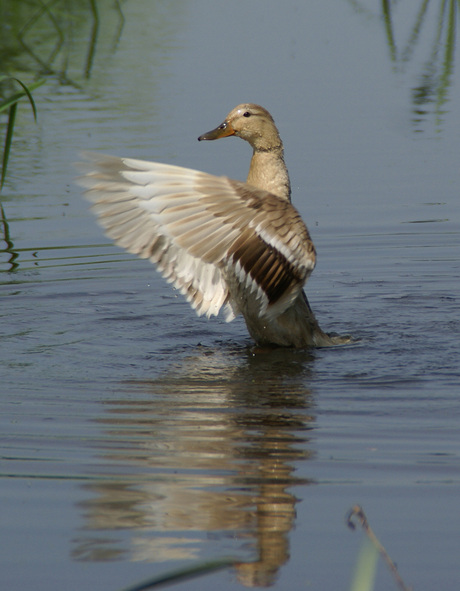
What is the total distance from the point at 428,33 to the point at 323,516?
13.6m

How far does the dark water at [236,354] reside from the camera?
4.01 m

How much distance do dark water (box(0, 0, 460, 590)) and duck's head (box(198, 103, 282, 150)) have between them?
4.77ft

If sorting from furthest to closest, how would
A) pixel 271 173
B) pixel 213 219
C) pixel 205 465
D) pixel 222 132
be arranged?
pixel 222 132 < pixel 271 173 < pixel 213 219 < pixel 205 465

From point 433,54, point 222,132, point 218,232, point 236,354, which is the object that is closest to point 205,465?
point 218,232

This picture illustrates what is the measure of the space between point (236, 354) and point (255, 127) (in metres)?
1.59

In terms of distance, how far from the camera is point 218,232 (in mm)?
5680

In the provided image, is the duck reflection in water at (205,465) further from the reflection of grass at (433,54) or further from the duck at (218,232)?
the reflection of grass at (433,54)

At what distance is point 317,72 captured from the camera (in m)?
14.6

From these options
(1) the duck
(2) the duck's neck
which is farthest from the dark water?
(2) the duck's neck

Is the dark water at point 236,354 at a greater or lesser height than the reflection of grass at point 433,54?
greater

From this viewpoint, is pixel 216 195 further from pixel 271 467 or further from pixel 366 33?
pixel 366 33

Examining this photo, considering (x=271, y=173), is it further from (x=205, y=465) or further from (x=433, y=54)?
(x=433, y=54)

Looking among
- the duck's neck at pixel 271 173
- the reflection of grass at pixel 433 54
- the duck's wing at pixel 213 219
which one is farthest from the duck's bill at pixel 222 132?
the reflection of grass at pixel 433 54

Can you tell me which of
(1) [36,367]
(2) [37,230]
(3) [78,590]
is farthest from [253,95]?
(3) [78,590]
